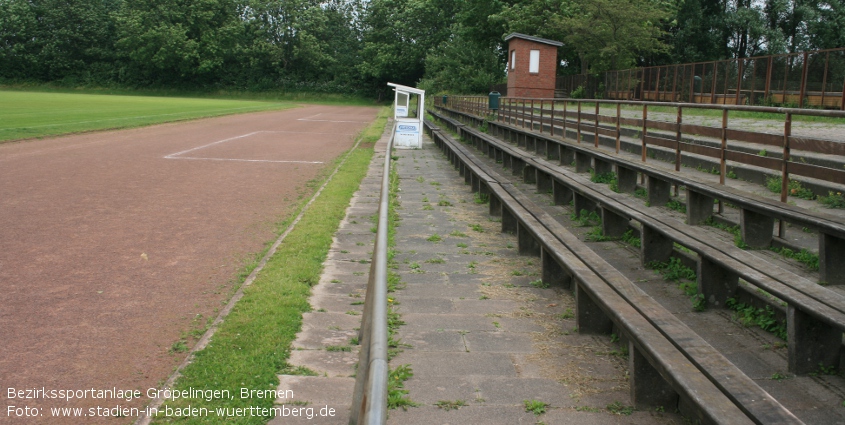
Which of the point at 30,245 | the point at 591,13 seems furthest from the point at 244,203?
the point at 591,13

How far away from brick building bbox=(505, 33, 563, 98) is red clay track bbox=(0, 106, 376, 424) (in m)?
17.1

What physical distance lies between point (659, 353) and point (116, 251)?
19.4 ft

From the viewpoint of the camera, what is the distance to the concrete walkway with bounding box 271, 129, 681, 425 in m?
3.93

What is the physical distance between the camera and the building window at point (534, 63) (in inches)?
1282

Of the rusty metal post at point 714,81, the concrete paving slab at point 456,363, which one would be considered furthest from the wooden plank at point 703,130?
the rusty metal post at point 714,81

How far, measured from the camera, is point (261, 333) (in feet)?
16.9

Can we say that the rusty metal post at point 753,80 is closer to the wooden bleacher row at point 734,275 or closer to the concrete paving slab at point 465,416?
the wooden bleacher row at point 734,275

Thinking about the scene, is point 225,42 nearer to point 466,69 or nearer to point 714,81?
point 466,69

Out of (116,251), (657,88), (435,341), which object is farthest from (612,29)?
(435,341)

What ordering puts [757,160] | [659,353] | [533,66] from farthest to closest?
[533,66] < [757,160] < [659,353]

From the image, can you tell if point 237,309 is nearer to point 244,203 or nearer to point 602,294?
point 602,294

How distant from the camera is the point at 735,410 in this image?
3049mm

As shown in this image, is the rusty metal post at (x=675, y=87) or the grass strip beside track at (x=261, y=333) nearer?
the grass strip beside track at (x=261, y=333)

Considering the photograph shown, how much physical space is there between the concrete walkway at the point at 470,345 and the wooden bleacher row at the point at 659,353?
0.13 meters
